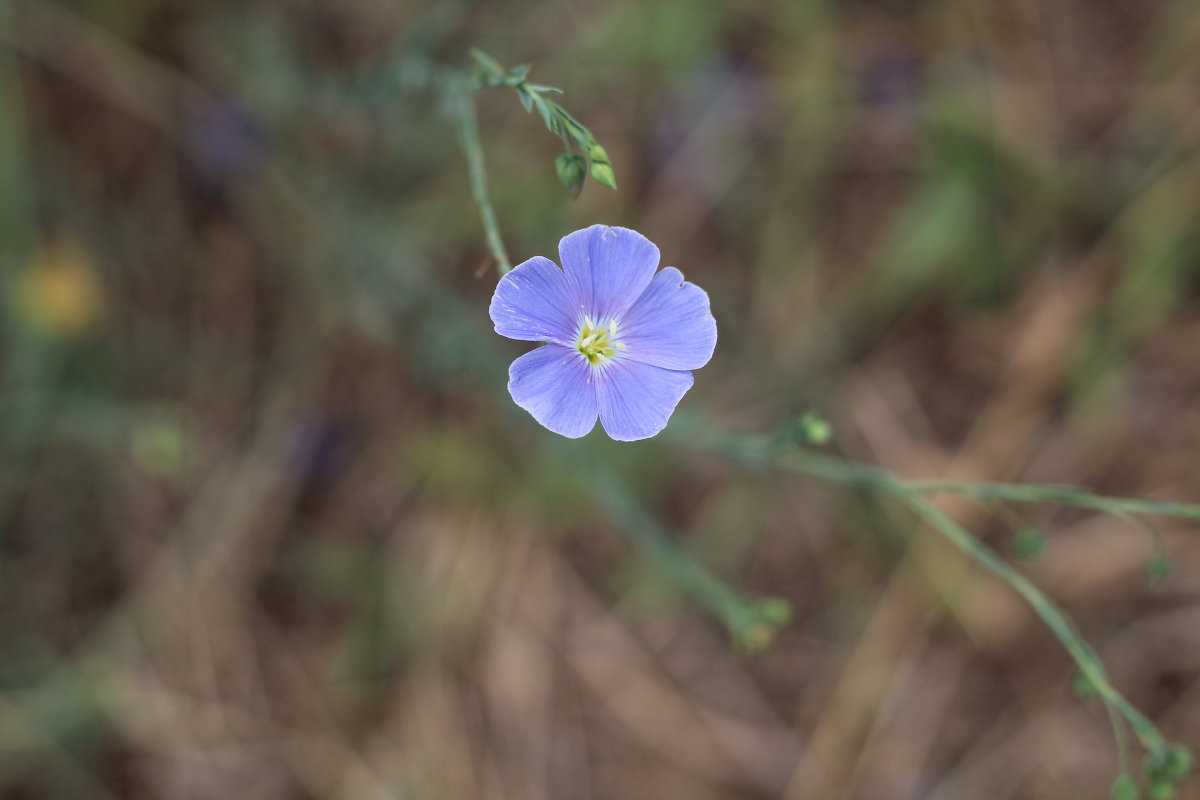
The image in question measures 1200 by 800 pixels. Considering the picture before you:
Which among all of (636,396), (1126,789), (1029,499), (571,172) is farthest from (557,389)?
(1126,789)

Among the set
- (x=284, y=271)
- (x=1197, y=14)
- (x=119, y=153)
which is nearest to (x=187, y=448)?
(x=284, y=271)

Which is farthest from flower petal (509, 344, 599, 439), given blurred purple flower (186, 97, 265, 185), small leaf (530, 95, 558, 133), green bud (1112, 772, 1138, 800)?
blurred purple flower (186, 97, 265, 185)

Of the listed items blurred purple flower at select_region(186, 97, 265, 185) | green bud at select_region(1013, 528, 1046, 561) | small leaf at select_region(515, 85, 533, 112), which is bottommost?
small leaf at select_region(515, 85, 533, 112)

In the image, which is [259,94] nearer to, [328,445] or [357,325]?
[357,325]

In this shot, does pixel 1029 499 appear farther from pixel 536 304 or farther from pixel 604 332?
pixel 536 304

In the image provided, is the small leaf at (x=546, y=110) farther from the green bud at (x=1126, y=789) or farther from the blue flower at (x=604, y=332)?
the green bud at (x=1126, y=789)

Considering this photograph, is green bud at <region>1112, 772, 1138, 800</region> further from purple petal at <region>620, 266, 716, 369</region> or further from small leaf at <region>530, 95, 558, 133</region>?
small leaf at <region>530, 95, 558, 133</region>
